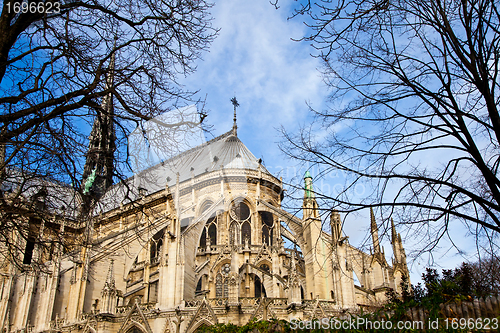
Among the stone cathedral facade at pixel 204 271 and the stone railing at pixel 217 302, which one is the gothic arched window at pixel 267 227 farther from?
the stone railing at pixel 217 302

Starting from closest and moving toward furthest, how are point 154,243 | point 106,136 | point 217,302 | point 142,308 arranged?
1. point 106,136
2. point 142,308
3. point 217,302
4. point 154,243

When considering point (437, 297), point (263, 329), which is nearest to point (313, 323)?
point (263, 329)

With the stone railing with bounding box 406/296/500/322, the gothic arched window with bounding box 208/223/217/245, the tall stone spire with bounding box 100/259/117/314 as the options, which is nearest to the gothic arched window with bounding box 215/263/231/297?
the gothic arched window with bounding box 208/223/217/245

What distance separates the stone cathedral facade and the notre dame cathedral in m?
0.06

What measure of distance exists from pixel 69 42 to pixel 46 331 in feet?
63.7

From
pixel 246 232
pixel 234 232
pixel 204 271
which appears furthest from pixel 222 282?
pixel 246 232

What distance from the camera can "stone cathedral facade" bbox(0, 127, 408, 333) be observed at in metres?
18.9

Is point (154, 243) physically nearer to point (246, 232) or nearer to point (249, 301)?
point (246, 232)

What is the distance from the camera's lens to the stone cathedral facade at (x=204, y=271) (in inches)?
744

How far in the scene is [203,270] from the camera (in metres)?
24.3

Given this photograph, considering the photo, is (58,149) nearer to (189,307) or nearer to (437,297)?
(437,297)

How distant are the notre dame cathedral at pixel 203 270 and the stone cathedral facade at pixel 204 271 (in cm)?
6

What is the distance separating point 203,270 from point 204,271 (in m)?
0.09

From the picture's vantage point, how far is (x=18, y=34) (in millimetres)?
6930
